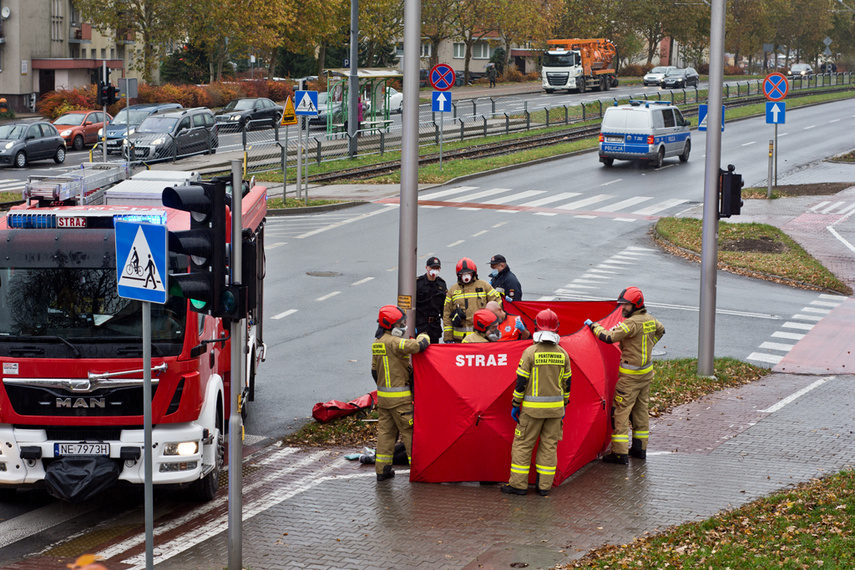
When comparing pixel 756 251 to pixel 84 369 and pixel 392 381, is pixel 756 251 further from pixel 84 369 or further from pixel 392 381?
pixel 84 369

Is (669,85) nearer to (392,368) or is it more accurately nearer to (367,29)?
(367,29)

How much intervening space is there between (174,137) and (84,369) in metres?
30.6

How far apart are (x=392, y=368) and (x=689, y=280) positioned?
12.7 meters

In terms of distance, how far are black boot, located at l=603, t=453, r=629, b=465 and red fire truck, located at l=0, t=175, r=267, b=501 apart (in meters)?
3.95

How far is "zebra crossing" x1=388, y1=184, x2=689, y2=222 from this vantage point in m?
29.5

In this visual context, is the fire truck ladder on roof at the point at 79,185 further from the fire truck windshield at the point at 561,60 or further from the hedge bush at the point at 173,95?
the fire truck windshield at the point at 561,60

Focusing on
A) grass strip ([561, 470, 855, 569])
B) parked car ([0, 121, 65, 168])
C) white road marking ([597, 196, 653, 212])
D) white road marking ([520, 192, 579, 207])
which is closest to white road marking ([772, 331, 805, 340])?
grass strip ([561, 470, 855, 569])

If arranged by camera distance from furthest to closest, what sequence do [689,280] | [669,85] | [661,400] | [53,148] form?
[669,85]
[53,148]
[689,280]
[661,400]

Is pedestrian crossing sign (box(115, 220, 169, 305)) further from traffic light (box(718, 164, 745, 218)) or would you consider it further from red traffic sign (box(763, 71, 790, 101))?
red traffic sign (box(763, 71, 790, 101))

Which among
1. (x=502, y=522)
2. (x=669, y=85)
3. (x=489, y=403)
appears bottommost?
(x=502, y=522)

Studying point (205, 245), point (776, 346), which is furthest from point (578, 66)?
point (205, 245)

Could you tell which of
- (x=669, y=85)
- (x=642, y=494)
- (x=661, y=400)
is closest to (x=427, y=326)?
(x=661, y=400)

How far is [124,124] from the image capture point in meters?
42.0

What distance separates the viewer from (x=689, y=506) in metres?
9.40
